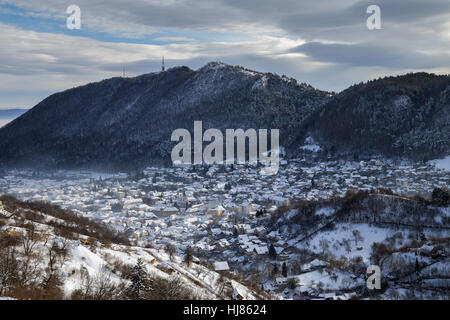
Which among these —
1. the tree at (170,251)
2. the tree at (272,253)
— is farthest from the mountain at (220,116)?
the tree at (170,251)

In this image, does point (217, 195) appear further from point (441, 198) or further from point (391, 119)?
point (391, 119)

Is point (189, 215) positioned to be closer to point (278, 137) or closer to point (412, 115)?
point (278, 137)

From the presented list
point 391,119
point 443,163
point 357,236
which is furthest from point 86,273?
point 391,119

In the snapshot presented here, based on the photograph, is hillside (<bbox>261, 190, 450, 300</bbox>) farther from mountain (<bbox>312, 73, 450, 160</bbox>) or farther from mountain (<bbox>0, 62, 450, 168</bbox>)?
mountain (<bbox>0, 62, 450, 168</bbox>)

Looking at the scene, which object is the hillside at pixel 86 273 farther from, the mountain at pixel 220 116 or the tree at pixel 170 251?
the mountain at pixel 220 116

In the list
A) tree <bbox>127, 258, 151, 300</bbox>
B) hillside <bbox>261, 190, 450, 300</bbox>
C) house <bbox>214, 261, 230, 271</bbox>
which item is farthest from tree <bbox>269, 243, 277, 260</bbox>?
tree <bbox>127, 258, 151, 300</bbox>

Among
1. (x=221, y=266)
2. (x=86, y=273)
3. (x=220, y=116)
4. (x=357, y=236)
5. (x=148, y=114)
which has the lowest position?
(x=221, y=266)
